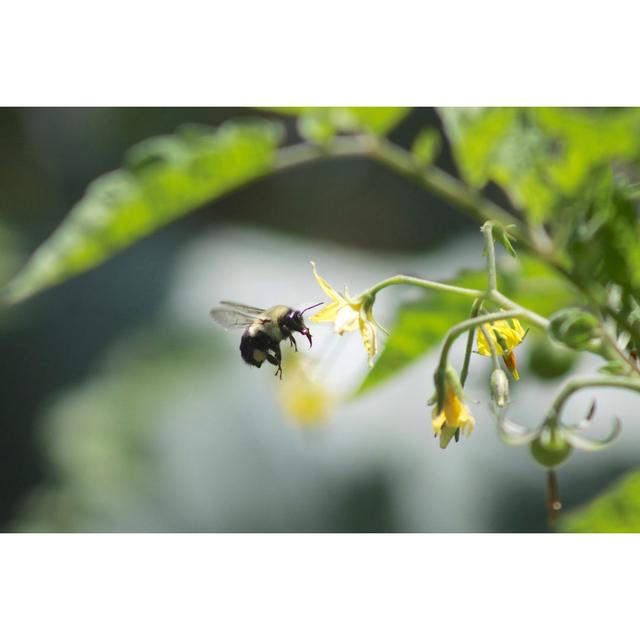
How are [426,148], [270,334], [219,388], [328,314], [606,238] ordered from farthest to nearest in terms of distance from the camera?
[219,388]
[426,148]
[270,334]
[328,314]
[606,238]

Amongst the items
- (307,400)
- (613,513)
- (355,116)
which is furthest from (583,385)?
(307,400)

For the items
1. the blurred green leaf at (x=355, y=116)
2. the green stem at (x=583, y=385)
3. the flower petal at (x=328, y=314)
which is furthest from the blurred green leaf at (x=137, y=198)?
the green stem at (x=583, y=385)

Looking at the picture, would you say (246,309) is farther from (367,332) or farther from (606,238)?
(606,238)

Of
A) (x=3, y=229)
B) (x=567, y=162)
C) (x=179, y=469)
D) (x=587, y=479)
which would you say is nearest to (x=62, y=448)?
(x=179, y=469)

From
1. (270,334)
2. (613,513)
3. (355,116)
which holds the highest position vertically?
(355,116)

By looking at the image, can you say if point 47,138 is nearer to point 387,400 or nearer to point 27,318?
point 27,318

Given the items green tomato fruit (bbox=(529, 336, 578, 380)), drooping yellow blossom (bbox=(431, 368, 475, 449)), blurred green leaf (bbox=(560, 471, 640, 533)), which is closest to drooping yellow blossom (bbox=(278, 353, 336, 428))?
green tomato fruit (bbox=(529, 336, 578, 380))

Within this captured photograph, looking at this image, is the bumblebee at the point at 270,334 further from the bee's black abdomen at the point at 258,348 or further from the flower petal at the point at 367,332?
the flower petal at the point at 367,332

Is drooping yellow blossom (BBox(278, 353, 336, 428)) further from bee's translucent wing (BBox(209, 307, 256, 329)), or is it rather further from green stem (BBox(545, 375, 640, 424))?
green stem (BBox(545, 375, 640, 424))
